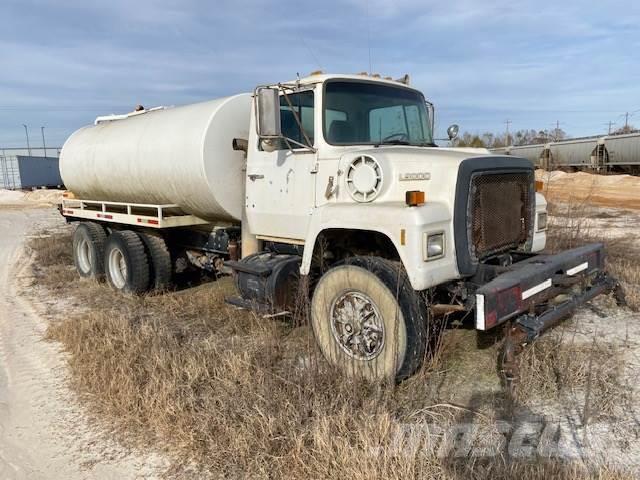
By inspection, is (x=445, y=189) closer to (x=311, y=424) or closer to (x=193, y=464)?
(x=311, y=424)

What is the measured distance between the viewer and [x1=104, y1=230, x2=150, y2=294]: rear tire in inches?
296

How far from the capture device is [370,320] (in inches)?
171

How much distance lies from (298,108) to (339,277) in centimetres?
184

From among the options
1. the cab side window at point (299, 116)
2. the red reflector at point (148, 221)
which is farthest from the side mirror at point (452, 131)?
the red reflector at point (148, 221)

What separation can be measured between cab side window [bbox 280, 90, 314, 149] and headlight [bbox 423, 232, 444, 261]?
67.2 inches

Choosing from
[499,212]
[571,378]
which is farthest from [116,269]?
[571,378]

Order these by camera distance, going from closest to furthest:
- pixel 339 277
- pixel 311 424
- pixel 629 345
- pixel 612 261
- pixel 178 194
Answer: pixel 311 424, pixel 339 277, pixel 629 345, pixel 178 194, pixel 612 261

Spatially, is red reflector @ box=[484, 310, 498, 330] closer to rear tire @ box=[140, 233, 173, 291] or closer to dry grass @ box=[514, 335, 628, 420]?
dry grass @ box=[514, 335, 628, 420]

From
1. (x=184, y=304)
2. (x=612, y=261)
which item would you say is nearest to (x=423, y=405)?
(x=184, y=304)

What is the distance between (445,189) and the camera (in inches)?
163

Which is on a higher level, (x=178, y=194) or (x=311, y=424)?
(x=178, y=194)

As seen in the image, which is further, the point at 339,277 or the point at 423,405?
the point at 339,277

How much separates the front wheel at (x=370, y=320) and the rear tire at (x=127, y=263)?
3804 mm

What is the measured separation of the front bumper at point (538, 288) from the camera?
3.63 metres
